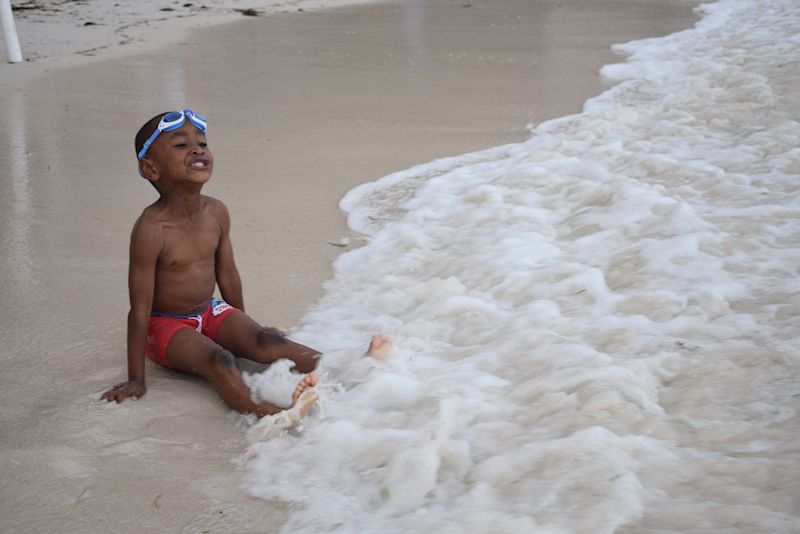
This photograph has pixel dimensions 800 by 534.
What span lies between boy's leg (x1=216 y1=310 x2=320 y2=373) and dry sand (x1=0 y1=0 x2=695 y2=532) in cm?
21

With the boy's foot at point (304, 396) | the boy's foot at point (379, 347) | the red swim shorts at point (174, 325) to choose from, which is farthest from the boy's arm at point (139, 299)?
the boy's foot at point (379, 347)

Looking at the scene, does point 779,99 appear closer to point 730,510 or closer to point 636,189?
point 636,189

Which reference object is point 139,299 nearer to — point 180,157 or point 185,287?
point 185,287

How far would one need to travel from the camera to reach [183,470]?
7.68 ft

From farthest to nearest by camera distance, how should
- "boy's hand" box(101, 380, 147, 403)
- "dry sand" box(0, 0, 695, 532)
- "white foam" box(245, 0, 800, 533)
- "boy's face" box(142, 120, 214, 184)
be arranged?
1. "boy's face" box(142, 120, 214, 184)
2. "boy's hand" box(101, 380, 147, 403)
3. "dry sand" box(0, 0, 695, 532)
4. "white foam" box(245, 0, 800, 533)

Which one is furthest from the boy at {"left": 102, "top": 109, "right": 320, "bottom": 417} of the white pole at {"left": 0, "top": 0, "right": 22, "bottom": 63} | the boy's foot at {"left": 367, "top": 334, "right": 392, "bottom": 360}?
the white pole at {"left": 0, "top": 0, "right": 22, "bottom": 63}

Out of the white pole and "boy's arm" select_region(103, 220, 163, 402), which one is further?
the white pole

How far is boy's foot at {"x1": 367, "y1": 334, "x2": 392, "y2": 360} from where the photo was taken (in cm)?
284

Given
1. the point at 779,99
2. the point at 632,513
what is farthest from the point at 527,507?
the point at 779,99

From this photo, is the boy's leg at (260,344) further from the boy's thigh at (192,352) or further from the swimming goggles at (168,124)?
the swimming goggles at (168,124)

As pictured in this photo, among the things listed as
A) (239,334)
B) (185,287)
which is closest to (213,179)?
(185,287)

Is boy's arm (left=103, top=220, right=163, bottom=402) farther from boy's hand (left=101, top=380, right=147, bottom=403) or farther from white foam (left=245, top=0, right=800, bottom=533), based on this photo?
white foam (left=245, top=0, right=800, bottom=533)

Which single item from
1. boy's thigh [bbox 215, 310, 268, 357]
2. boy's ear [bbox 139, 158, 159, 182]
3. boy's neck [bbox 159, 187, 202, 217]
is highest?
boy's ear [bbox 139, 158, 159, 182]

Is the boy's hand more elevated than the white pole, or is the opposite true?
the white pole
